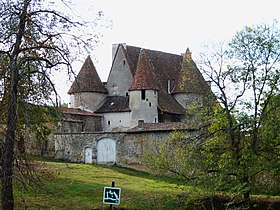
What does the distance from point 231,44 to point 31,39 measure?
405 inches

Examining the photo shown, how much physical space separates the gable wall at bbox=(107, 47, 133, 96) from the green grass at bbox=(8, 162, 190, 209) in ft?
53.9

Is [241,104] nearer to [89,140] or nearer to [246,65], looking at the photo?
[246,65]

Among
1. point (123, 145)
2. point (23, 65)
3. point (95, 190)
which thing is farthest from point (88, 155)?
point (23, 65)

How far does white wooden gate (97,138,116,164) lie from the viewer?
116ft

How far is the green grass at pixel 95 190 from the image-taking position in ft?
65.0

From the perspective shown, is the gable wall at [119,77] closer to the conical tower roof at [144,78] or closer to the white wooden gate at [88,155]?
the conical tower roof at [144,78]

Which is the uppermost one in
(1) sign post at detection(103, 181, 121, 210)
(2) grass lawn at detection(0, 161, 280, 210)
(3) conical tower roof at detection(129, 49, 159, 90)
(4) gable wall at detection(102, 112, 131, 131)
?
(3) conical tower roof at detection(129, 49, 159, 90)

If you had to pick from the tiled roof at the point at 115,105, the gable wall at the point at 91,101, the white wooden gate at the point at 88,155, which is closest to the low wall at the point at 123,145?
the white wooden gate at the point at 88,155

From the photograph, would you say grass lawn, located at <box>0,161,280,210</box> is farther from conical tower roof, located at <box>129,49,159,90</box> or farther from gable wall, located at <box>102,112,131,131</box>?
gable wall, located at <box>102,112,131,131</box>

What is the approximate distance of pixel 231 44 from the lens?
69.5 feet

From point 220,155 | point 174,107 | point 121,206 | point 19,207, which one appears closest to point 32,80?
point 19,207

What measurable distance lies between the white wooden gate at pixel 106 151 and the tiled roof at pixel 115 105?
29.5 feet

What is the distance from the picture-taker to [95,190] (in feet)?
76.8

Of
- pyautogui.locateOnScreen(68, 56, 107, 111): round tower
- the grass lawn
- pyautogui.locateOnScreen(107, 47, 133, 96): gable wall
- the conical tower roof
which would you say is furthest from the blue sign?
pyautogui.locateOnScreen(107, 47, 133, 96): gable wall
